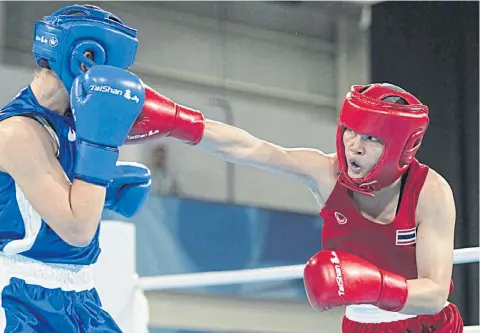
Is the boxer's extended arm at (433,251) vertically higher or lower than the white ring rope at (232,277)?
higher

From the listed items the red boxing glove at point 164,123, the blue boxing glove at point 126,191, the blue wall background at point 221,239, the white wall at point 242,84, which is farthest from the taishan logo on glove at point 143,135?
the white wall at point 242,84

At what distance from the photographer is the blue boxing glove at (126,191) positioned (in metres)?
2.25

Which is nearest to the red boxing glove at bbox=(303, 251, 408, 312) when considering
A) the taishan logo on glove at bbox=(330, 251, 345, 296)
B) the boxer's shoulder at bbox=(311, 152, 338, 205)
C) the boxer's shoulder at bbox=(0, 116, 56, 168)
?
the taishan logo on glove at bbox=(330, 251, 345, 296)

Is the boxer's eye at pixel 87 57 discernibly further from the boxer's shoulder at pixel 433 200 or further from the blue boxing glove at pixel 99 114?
the boxer's shoulder at pixel 433 200

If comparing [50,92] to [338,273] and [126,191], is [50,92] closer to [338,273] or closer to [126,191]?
[126,191]

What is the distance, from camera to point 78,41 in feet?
6.41

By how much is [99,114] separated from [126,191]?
1.41ft

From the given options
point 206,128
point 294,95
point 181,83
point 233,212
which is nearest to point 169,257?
point 233,212

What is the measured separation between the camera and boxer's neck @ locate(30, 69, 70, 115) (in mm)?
1987

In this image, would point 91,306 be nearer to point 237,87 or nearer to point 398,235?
point 398,235

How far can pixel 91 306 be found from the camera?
2018mm

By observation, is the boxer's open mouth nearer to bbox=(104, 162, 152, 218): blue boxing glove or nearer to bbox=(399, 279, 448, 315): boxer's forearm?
bbox=(399, 279, 448, 315): boxer's forearm

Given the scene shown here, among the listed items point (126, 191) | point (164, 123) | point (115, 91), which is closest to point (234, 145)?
point (164, 123)

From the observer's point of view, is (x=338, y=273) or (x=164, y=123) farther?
(x=164, y=123)
